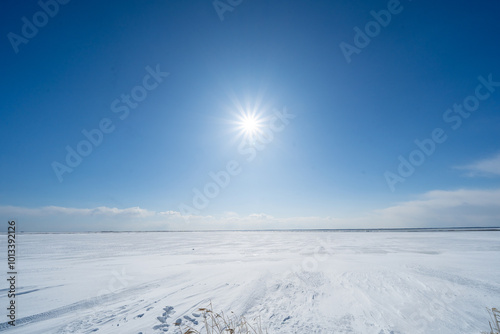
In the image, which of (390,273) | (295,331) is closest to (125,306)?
(295,331)

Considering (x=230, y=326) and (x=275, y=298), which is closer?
(x=230, y=326)

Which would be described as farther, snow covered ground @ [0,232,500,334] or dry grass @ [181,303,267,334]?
snow covered ground @ [0,232,500,334]

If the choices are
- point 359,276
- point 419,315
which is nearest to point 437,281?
point 359,276

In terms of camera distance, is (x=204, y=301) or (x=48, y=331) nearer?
(x=48, y=331)

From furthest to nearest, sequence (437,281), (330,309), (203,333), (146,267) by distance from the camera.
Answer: (146,267), (437,281), (330,309), (203,333)

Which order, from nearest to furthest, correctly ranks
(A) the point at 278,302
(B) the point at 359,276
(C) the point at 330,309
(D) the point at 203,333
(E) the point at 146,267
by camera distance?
1. (D) the point at 203,333
2. (C) the point at 330,309
3. (A) the point at 278,302
4. (B) the point at 359,276
5. (E) the point at 146,267

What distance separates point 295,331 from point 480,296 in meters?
5.65

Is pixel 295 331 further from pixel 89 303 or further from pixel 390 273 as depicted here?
pixel 390 273

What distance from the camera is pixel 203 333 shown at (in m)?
4.05

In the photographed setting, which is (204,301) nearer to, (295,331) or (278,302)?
(278,302)

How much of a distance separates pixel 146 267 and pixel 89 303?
468cm

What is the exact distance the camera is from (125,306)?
5324 millimetres

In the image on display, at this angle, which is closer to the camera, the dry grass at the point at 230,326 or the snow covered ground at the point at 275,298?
the dry grass at the point at 230,326

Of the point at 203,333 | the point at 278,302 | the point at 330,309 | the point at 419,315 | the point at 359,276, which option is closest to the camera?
the point at 203,333
